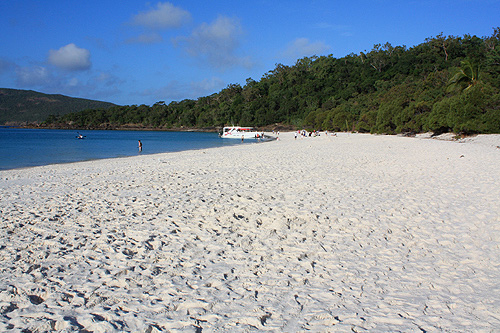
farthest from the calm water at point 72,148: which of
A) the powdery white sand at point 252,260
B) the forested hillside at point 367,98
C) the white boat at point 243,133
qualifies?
the forested hillside at point 367,98

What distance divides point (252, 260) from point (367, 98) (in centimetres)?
8751

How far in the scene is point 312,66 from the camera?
139 m

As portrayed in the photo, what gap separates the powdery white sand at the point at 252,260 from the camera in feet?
10.6

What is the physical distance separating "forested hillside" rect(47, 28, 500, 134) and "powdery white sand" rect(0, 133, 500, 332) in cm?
2982

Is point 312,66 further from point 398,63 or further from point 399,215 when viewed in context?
point 399,215

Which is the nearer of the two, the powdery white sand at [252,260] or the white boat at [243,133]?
the powdery white sand at [252,260]

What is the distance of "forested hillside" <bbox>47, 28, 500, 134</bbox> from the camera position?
36.0 meters

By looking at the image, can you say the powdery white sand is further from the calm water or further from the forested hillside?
the forested hillside

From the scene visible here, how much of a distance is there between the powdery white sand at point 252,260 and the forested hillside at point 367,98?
2982 centimetres

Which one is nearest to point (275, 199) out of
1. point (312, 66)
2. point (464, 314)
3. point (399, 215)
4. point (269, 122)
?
point (399, 215)

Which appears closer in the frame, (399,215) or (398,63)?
(399,215)

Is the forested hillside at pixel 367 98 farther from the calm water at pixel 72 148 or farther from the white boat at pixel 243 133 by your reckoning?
the calm water at pixel 72 148

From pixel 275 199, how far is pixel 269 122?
11199 centimetres

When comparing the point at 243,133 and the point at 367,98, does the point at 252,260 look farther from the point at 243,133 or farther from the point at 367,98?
the point at 367,98
